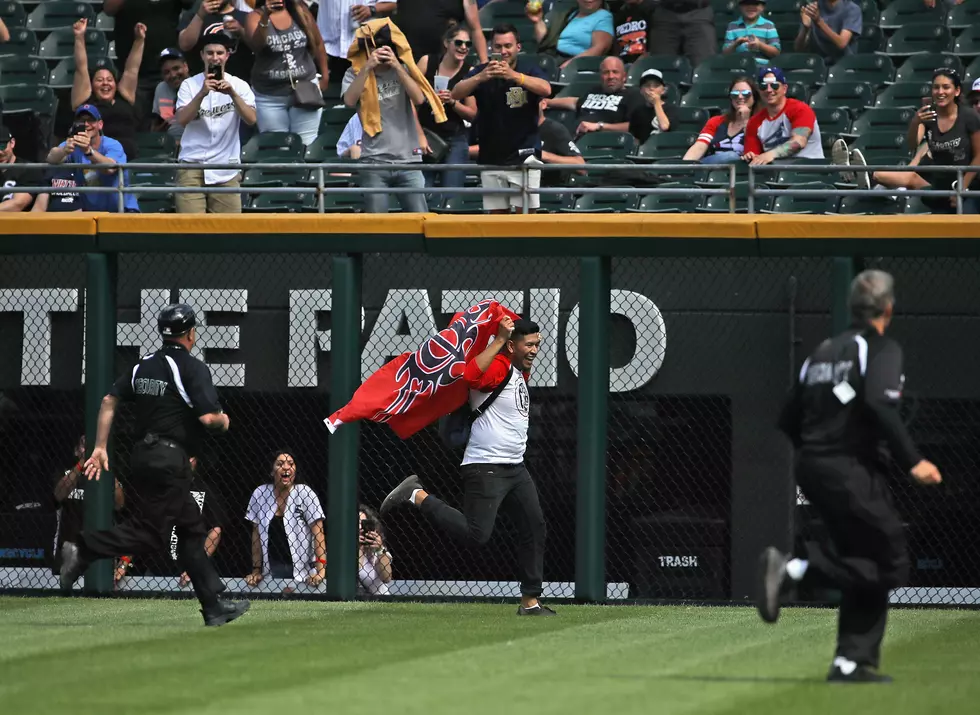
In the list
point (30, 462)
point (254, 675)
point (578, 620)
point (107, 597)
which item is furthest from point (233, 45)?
point (254, 675)

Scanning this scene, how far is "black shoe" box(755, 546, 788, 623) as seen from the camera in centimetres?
797

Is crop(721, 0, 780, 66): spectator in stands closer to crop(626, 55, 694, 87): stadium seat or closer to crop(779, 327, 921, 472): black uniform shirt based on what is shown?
crop(626, 55, 694, 87): stadium seat

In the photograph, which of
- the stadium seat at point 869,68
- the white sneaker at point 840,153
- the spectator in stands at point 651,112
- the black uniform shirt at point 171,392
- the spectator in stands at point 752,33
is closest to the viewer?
the black uniform shirt at point 171,392

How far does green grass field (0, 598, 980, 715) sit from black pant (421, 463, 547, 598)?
422mm

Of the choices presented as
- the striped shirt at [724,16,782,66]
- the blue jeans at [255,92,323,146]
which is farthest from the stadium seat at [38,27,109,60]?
the striped shirt at [724,16,782,66]

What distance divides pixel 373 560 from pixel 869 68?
24.5ft

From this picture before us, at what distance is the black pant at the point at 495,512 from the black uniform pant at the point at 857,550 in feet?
14.0

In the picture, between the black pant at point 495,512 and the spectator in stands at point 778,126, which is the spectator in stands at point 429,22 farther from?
the black pant at point 495,512

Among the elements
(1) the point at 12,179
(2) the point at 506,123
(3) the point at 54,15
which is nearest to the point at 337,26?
(1) the point at 12,179

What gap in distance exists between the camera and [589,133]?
53.3 ft

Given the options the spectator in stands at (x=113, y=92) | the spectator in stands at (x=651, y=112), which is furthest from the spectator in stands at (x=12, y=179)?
the spectator in stands at (x=651, y=112)

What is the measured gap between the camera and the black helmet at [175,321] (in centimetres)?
1105

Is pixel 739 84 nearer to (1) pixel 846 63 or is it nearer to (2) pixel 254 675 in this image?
(1) pixel 846 63

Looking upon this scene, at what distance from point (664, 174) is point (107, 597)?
19.5 feet
